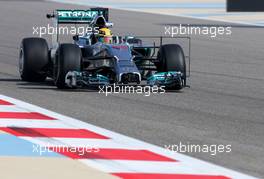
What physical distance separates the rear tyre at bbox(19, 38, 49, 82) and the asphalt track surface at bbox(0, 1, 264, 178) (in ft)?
0.65

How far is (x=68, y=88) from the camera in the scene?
14578 mm

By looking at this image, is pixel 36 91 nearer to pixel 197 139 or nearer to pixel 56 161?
pixel 197 139

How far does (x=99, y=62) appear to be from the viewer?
14.8 m

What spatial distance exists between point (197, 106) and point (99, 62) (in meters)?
2.20

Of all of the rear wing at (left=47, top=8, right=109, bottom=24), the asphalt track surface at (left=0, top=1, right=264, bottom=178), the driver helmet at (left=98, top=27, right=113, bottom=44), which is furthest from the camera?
the rear wing at (left=47, top=8, right=109, bottom=24)

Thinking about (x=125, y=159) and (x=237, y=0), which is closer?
(x=125, y=159)

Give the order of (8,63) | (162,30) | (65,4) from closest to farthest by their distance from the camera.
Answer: (8,63), (162,30), (65,4)

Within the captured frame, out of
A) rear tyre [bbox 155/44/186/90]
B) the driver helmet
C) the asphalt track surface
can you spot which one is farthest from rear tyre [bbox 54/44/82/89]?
rear tyre [bbox 155/44/186/90]

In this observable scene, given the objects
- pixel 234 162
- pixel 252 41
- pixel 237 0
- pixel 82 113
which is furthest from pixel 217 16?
pixel 234 162

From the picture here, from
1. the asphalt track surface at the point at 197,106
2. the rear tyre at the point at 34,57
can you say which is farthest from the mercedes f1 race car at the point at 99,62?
the asphalt track surface at the point at 197,106

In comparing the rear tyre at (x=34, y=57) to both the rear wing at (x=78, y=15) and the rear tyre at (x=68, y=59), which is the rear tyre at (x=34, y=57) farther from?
the rear tyre at (x=68, y=59)

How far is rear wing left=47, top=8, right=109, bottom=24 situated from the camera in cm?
1605

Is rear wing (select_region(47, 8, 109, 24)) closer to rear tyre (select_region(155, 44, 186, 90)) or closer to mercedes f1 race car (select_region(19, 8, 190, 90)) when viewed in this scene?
mercedes f1 race car (select_region(19, 8, 190, 90))

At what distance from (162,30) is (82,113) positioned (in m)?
18.2
